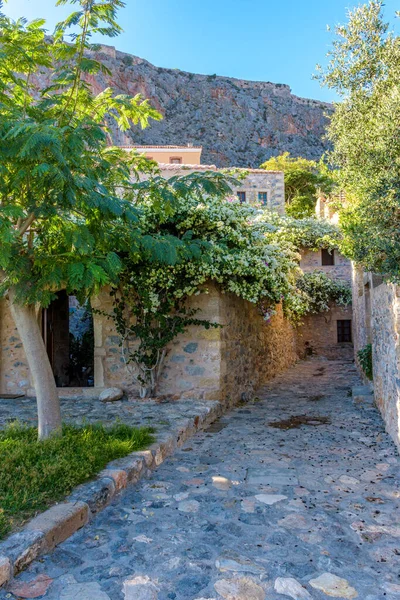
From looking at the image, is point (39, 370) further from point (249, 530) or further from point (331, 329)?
point (331, 329)

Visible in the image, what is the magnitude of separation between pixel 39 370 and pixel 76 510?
189 centimetres

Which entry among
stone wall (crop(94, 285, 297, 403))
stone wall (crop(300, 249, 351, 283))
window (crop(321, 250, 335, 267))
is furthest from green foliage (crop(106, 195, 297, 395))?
window (crop(321, 250, 335, 267))

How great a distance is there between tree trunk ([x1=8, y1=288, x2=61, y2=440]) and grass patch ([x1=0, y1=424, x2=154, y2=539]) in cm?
22

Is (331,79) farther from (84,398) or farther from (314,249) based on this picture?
(314,249)

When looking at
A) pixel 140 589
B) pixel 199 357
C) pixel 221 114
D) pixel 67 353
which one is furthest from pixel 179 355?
pixel 221 114

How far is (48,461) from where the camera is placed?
3.66m

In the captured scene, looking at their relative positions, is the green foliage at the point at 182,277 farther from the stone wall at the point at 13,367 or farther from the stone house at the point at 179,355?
the stone wall at the point at 13,367

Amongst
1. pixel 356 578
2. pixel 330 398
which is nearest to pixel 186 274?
pixel 330 398

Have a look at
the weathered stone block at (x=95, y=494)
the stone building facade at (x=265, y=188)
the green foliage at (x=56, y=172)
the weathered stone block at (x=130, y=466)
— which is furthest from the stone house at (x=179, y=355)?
the stone building facade at (x=265, y=188)

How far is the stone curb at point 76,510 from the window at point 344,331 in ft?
50.3

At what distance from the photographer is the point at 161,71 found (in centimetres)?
5262

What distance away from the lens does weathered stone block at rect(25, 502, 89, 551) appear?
9.02 ft

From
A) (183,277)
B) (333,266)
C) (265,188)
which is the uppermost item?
(265,188)

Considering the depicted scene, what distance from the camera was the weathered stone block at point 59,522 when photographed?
2.75 meters
